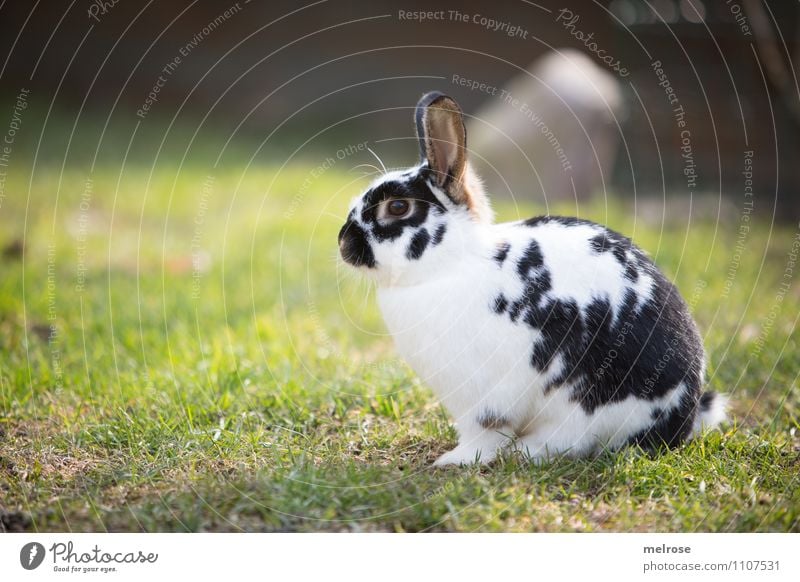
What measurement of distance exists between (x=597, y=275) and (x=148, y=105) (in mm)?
7336

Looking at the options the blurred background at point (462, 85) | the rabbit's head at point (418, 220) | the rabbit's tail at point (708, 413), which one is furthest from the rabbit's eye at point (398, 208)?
the blurred background at point (462, 85)

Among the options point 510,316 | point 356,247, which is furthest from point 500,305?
point 356,247

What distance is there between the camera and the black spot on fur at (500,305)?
2.96m

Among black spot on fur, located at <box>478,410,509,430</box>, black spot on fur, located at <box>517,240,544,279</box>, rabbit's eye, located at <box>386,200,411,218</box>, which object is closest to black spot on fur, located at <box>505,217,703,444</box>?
black spot on fur, located at <box>517,240,544,279</box>

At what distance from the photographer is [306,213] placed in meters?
6.54

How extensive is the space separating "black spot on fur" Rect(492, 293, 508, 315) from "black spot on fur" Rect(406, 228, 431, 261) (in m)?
0.33

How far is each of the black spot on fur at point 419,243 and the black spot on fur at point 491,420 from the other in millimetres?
643

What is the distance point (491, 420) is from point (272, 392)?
123 cm

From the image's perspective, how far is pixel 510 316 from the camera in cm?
296

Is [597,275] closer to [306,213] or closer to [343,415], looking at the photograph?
[343,415]

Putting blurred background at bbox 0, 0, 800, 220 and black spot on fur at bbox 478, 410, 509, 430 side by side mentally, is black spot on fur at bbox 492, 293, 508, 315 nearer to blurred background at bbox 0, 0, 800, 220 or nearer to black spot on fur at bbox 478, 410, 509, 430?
black spot on fur at bbox 478, 410, 509, 430

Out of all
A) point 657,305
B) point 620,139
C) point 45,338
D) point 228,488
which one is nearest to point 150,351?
point 45,338
